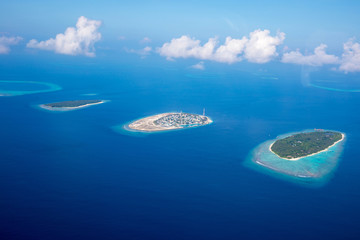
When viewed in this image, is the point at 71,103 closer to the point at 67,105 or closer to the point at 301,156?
the point at 67,105

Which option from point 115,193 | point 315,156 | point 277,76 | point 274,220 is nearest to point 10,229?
point 115,193

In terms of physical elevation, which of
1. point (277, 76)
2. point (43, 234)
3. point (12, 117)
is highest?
point (277, 76)

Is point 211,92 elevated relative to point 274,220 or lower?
elevated

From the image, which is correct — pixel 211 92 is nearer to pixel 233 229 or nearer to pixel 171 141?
pixel 171 141

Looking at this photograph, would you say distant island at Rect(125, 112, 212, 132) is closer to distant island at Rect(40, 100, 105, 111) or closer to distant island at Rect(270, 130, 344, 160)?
distant island at Rect(270, 130, 344, 160)

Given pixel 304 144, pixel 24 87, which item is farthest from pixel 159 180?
pixel 24 87

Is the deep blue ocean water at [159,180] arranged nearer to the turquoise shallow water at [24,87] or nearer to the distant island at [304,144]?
the distant island at [304,144]

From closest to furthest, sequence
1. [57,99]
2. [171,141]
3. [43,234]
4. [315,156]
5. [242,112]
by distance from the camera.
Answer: [43,234] < [315,156] < [171,141] < [242,112] < [57,99]

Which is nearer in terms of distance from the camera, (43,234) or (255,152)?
(43,234)
